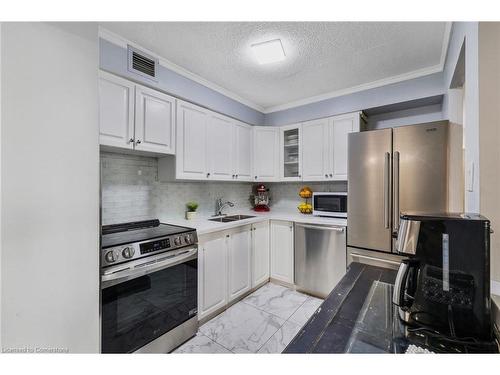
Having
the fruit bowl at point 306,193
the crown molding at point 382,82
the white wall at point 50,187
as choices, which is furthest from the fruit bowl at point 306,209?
the white wall at point 50,187

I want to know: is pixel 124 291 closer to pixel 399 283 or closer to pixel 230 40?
pixel 399 283

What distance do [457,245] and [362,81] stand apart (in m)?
2.43

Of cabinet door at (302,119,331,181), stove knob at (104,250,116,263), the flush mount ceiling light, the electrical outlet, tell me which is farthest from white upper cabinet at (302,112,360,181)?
stove knob at (104,250,116,263)

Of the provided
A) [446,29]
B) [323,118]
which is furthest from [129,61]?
[446,29]

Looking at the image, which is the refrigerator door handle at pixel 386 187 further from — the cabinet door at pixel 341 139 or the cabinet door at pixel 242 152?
the cabinet door at pixel 242 152

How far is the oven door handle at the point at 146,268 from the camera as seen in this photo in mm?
1390

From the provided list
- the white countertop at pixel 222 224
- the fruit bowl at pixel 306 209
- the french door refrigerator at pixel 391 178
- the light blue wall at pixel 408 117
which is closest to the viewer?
the french door refrigerator at pixel 391 178

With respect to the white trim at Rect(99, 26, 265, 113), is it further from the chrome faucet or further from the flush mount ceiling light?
the chrome faucet

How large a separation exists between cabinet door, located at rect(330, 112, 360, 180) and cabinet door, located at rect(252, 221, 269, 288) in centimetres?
113

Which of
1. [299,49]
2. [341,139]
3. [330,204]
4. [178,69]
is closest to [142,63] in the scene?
[178,69]

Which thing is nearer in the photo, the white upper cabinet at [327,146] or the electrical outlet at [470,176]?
the electrical outlet at [470,176]

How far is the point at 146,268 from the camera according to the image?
1575 mm

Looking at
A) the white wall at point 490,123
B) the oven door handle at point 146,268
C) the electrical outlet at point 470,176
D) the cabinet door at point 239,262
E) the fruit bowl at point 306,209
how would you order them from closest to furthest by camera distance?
the white wall at point 490,123 → the electrical outlet at point 470,176 → the oven door handle at point 146,268 → the cabinet door at point 239,262 → the fruit bowl at point 306,209

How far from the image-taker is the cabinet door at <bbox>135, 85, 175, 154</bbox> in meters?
1.96
